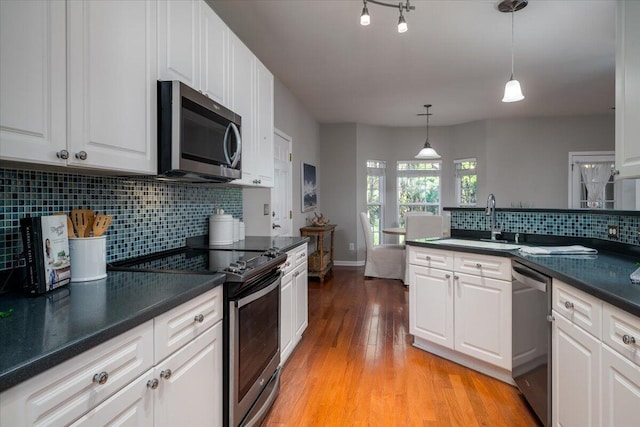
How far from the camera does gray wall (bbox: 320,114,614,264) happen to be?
636 cm

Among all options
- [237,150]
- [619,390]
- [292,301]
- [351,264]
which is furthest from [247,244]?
[351,264]

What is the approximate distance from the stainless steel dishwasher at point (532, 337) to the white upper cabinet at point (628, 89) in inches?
25.8

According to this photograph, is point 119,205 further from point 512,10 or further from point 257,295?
point 512,10

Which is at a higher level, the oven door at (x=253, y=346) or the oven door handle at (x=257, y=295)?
the oven door handle at (x=257, y=295)

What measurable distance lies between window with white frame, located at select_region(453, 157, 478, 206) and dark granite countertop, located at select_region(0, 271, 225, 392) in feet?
20.3

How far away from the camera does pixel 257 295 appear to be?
183cm

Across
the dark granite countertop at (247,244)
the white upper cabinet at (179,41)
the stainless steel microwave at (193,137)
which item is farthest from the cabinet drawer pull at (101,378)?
the dark granite countertop at (247,244)

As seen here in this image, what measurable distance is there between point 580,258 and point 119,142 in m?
2.34

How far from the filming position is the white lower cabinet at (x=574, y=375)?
1.41m

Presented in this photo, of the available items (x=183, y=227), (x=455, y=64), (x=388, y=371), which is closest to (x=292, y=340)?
(x=388, y=371)

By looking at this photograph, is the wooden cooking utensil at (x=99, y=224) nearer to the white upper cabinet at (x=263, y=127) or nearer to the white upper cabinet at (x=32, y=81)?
the white upper cabinet at (x=32, y=81)

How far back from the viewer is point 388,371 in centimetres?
262

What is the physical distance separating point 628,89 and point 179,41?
6.88ft

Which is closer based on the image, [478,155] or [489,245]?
[489,245]
